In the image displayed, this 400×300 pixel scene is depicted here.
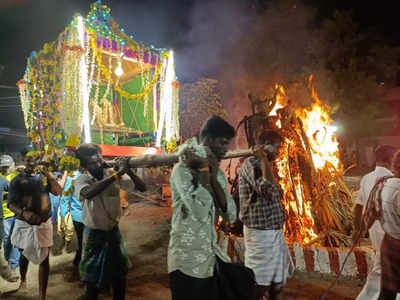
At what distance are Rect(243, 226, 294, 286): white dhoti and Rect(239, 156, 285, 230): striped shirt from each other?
0.09 metres

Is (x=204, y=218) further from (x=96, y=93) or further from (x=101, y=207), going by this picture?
(x=96, y=93)

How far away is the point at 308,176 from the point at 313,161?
0.33 meters

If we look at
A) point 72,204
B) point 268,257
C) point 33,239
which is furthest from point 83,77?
point 268,257

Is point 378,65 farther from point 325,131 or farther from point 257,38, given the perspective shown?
point 325,131

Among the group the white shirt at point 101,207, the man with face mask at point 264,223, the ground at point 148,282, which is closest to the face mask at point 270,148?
the man with face mask at point 264,223

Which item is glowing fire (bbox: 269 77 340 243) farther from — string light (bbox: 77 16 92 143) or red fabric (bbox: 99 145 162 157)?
string light (bbox: 77 16 92 143)

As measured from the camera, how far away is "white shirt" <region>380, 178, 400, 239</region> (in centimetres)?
266

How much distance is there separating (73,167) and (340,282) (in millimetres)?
4262

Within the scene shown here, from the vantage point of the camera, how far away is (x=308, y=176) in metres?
5.57

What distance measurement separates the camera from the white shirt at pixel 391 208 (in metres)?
2.66

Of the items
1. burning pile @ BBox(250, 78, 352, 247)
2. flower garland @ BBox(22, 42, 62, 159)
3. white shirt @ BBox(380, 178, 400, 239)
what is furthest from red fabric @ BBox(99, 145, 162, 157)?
white shirt @ BBox(380, 178, 400, 239)

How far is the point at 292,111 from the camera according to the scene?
557 centimetres

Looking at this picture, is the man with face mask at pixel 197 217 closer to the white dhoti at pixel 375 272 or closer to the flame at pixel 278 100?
the white dhoti at pixel 375 272

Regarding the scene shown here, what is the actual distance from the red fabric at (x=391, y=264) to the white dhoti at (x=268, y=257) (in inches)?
37.7
